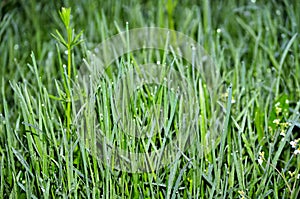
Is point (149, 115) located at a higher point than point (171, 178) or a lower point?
higher

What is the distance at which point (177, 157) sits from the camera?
4.25ft

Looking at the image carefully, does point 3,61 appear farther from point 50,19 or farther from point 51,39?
point 50,19

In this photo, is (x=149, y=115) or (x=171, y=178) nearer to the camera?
(x=171, y=178)

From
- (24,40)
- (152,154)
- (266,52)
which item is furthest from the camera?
(24,40)

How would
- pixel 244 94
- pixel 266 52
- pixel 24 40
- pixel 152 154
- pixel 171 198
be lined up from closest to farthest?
pixel 171 198, pixel 152 154, pixel 244 94, pixel 266 52, pixel 24 40

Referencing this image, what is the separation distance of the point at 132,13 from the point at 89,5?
247 mm

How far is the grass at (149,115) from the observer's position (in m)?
1.30

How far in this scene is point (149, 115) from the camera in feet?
4.75

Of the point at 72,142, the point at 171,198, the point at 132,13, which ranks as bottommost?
the point at 171,198

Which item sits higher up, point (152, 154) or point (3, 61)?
point (3, 61)

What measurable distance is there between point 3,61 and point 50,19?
53 cm

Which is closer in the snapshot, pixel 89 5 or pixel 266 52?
pixel 266 52

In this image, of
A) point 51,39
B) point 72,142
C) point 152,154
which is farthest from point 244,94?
point 51,39

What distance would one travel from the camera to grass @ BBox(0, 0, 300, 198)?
4.27 feet
